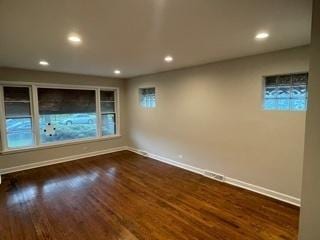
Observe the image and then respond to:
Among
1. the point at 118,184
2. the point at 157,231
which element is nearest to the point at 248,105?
the point at 157,231

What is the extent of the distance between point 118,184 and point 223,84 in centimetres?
300

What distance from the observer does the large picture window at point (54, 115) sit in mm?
4684

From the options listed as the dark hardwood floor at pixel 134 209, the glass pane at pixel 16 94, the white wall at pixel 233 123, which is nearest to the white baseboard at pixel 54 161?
the dark hardwood floor at pixel 134 209

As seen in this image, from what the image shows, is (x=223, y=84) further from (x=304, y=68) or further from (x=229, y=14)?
(x=229, y=14)

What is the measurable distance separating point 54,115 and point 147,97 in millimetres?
2722

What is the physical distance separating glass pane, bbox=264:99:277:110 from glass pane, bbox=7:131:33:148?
5557 mm

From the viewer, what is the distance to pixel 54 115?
5.33 m

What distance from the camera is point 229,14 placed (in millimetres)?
1869

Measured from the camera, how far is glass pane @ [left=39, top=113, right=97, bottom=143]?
5188mm

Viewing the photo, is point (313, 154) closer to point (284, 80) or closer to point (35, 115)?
point (284, 80)

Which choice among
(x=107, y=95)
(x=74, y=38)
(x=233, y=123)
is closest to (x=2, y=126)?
(x=107, y=95)

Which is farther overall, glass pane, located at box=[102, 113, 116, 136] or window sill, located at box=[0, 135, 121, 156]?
glass pane, located at box=[102, 113, 116, 136]

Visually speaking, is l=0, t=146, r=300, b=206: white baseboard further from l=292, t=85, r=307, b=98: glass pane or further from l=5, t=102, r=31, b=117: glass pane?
l=292, t=85, r=307, b=98: glass pane

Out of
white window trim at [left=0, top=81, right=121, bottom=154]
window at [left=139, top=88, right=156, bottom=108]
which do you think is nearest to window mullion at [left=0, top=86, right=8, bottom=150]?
white window trim at [left=0, top=81, right=121, bottom=154]
